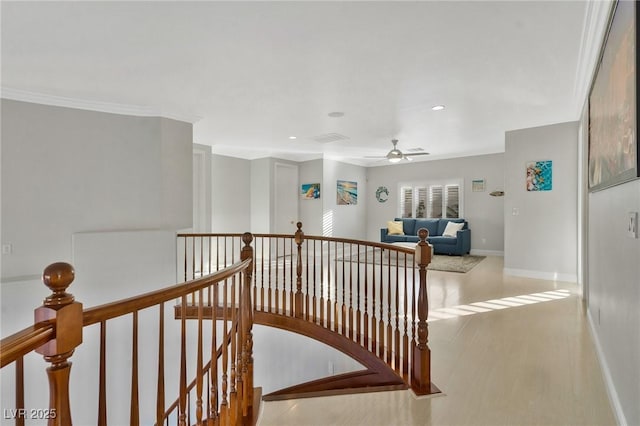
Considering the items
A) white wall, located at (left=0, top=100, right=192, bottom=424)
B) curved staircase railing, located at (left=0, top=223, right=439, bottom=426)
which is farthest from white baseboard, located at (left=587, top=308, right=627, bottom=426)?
white wall, located at (left=0, top=100, right=192, bottom=424)

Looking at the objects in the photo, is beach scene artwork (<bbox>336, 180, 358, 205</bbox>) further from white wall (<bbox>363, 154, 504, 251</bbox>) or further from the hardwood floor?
the hardwood floor

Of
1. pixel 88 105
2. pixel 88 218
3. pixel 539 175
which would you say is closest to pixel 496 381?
pixel 539 175

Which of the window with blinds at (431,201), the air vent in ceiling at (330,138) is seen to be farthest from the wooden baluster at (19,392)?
the window with blinds at (431,201)

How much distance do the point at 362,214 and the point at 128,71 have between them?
7.30 meters

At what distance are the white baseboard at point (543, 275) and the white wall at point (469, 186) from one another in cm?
256

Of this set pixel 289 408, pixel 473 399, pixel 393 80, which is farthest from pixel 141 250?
pixel 473 399

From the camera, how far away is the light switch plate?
1438 mm

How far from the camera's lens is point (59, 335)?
2.91ft

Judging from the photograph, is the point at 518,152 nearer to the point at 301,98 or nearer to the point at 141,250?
the point at 301,98

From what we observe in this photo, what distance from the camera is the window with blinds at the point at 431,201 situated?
8.75 meters

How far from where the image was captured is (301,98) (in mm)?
3982

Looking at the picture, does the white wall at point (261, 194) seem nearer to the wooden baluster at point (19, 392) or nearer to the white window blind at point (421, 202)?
the white window blind at point (421, 202)

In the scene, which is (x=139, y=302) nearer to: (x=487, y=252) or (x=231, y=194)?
(x=231, y=194)

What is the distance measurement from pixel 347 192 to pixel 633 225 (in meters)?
7.56
